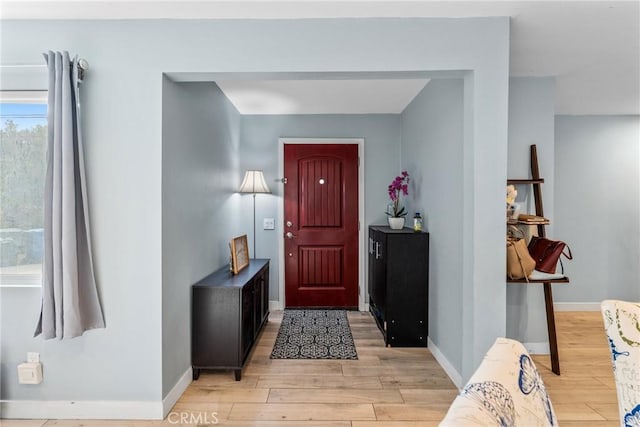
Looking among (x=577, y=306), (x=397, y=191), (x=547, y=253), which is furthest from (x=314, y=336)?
(x=577, y=306)

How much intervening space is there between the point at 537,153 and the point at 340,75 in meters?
1.99

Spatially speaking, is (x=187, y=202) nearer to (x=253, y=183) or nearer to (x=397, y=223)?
(x=253, y=183)

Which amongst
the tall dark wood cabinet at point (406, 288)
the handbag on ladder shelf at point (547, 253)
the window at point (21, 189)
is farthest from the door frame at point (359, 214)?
the window at point (21, 189)

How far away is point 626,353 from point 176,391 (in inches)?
93.8

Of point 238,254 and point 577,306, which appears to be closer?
point 238,254

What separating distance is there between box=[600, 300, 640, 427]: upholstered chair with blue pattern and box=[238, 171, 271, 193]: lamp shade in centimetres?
333

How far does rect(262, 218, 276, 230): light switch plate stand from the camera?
4281 mm

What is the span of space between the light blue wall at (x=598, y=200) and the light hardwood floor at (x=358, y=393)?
137cm

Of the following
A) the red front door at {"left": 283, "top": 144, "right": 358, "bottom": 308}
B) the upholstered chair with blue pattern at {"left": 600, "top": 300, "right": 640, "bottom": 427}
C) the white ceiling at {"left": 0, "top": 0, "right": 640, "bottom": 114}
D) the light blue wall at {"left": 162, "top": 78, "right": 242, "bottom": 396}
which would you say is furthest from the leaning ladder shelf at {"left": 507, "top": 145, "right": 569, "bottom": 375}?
the light blue wall at {"left": 162, "top": 78, "right": 242, "bottom": 396}

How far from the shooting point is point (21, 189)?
2.09 m

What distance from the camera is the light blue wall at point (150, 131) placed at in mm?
2033

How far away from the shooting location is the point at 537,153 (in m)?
2.99

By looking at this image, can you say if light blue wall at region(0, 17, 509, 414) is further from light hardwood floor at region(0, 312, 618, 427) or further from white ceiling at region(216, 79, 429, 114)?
white ceiling at region(216, 79, 429, 114)

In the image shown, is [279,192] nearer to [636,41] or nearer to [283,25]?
[283,25]
